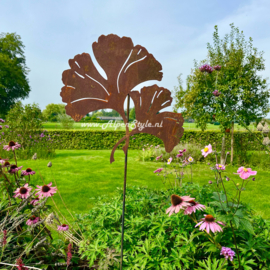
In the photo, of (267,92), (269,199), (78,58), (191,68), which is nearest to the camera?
(78,58)

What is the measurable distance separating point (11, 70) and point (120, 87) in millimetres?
28854

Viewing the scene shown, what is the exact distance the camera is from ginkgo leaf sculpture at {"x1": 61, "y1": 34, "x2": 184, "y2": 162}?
1.48 m

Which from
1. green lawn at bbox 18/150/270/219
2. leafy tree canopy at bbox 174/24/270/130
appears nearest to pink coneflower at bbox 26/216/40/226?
green lawn at bbox 18/150/270/219

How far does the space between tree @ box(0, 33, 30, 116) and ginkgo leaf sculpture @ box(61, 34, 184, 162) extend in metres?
27.1

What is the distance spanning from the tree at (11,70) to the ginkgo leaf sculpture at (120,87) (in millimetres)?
27101

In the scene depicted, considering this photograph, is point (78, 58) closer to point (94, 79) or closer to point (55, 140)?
point (94, 79)

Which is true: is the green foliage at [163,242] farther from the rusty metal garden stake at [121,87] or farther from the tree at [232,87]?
the tree at [232,87]

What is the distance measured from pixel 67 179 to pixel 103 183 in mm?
996

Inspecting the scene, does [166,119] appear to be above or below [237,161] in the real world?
above

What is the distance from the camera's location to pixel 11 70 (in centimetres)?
2531

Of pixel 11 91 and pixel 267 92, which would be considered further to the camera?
pixel 11 91

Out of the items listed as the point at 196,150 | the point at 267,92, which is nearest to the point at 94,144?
the point at 196,150

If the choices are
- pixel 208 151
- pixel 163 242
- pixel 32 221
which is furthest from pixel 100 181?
pixel 208 151

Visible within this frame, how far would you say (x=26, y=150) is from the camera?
811 centimetres
